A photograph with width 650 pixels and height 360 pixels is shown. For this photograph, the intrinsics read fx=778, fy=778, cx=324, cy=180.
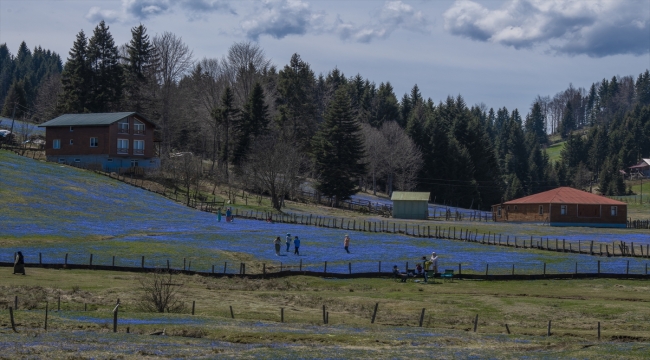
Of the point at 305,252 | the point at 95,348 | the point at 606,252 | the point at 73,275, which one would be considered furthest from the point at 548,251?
the point at 95,348

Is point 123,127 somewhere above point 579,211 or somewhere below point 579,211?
above

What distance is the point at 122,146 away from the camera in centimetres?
11862

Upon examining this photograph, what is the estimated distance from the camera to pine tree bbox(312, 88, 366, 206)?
123 metres

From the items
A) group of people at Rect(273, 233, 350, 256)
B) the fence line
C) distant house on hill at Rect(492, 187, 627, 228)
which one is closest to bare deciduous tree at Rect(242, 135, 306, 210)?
distant house on hill at Rect(492, 187, 627, 228)

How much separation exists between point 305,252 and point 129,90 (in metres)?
80.2

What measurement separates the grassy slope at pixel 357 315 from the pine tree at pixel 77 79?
83615 mm

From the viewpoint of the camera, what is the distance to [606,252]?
74938 mm

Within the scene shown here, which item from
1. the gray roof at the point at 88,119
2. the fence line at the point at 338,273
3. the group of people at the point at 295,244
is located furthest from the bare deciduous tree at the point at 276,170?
the fence line at the point at 338,273

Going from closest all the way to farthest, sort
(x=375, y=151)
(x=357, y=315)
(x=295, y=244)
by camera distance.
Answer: (x=357, y=315)
(x=295, y=244)
(x=375, y=151)

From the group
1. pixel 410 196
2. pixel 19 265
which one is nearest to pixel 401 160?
pixel 410 196

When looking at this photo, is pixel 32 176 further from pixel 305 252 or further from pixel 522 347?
pixel 522 347

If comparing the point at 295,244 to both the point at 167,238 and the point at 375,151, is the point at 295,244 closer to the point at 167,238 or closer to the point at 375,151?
the point at 167,238

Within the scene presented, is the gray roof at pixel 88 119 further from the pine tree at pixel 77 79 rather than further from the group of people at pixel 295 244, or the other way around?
the group of people at pixel 295 244

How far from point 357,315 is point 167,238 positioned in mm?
34928
